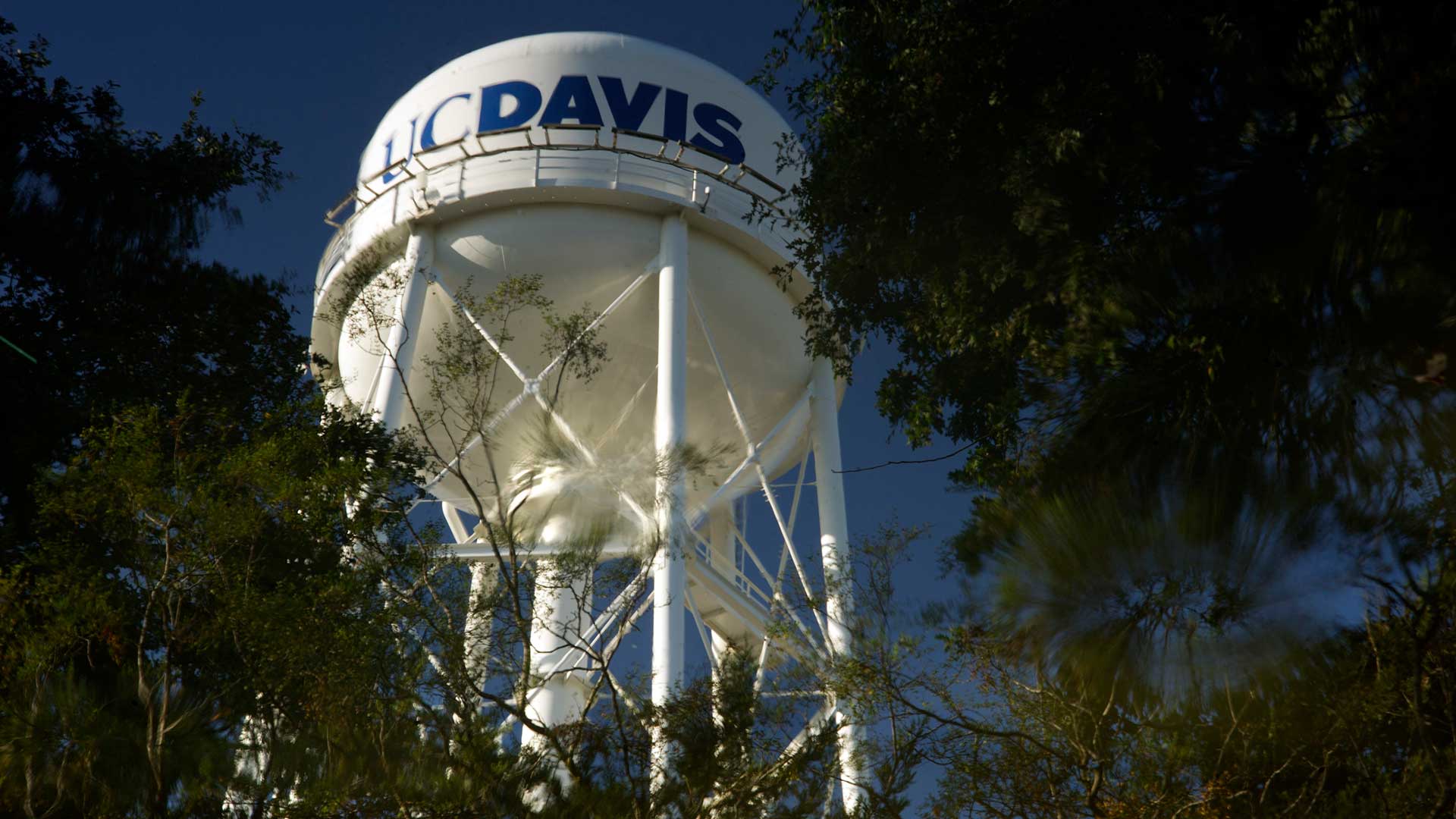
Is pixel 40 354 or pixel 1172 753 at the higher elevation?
pixel 40 354

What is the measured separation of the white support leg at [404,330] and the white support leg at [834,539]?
4.04m

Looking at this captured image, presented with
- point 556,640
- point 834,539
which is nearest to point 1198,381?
point 834,539

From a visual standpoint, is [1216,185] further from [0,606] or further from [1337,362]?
[0,606]

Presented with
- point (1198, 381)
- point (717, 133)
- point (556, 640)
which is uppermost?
point (717, 133)

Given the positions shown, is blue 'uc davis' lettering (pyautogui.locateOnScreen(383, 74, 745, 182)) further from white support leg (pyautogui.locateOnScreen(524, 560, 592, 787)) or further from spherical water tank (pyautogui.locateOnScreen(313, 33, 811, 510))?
white support leg (pyautogui.locateOnScreen(524, 560, 592, 787))

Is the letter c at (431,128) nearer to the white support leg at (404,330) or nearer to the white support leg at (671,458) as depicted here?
the white support leg at (404,330)

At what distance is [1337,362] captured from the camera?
622 cm

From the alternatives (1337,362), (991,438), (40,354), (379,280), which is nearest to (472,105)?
(379,280)

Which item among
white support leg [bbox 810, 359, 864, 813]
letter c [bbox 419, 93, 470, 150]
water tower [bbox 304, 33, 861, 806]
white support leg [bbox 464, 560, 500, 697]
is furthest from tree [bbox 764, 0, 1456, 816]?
letter c [bbox 419, 93, 470, 150]

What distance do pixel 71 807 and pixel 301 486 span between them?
7.56 feet

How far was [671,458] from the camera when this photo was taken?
11281 mm

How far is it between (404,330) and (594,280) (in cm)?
214

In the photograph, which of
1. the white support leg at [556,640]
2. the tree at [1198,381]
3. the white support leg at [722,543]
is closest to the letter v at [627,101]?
the white support leg at [722,543]

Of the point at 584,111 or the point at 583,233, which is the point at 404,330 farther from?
the point at 584,111
